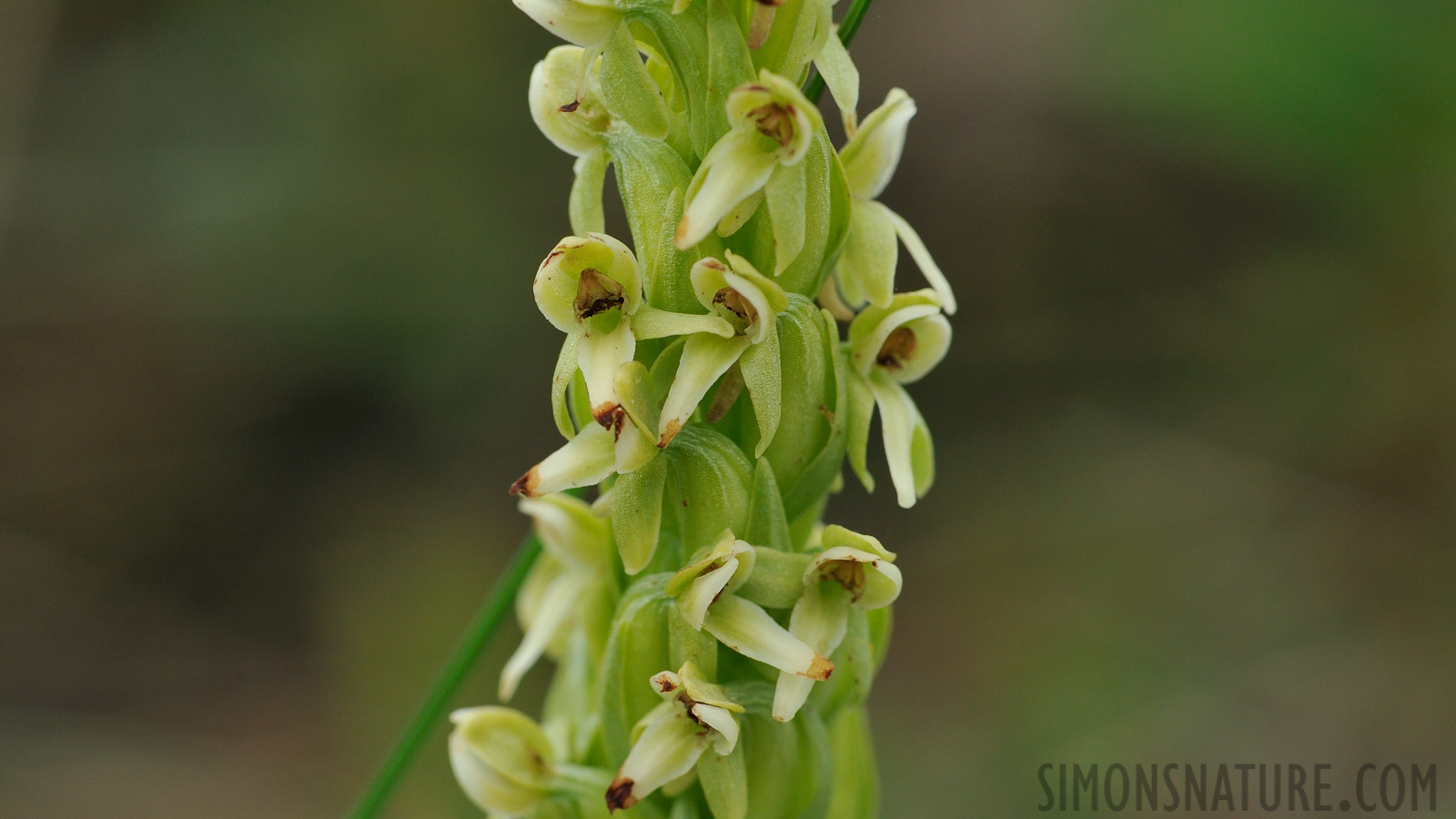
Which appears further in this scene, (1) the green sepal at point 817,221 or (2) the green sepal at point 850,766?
(2) the green sepal at point 850,766


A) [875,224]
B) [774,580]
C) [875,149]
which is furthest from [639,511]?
[875,149]

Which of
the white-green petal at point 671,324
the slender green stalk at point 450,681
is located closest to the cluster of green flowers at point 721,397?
the white-green petal at point 671,324

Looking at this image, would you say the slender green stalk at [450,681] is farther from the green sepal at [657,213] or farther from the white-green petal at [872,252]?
the white-green petal at [872,252]

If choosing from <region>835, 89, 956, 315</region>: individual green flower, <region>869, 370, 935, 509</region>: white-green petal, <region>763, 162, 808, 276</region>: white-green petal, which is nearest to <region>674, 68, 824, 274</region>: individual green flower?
<region>763, 162, 808, 276</region>: white-green petal

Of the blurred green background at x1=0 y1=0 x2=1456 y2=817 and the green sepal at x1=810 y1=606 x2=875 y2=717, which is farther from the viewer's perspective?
the blurred green background at x1=0 y1=0 x2=1456 y2=817

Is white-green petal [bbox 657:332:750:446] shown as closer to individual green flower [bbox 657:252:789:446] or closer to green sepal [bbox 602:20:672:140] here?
individual green flower [bbox 657:252:789:446]
